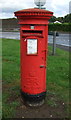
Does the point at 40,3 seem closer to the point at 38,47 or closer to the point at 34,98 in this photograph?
the point at 38,47

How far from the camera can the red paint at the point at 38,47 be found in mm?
3506

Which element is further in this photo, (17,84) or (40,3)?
(17,84)

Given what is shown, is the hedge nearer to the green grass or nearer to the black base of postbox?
the green grass

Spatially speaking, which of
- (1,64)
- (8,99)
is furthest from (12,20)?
(8,99)

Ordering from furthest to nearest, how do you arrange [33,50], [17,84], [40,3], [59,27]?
[59,27]
[17,84]
[40,3]
[33,50]

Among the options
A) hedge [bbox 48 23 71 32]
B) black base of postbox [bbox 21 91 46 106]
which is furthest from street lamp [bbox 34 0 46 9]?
hedge [bbox 48 23 71 32]

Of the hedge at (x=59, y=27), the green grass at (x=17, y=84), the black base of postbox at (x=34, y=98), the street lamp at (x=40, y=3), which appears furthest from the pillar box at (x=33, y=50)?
the hedge at (x=59, y=27)

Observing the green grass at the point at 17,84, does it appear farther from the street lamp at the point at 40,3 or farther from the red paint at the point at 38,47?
the street lamp at the point at 40,3

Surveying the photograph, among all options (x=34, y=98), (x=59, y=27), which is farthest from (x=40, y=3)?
(x=59, y=27)

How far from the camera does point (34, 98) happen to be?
3.85 m

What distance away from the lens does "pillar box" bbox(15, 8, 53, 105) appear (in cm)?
352

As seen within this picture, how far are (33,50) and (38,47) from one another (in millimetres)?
114

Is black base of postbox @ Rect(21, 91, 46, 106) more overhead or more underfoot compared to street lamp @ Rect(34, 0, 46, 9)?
more underfoot

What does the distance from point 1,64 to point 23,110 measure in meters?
3.80
